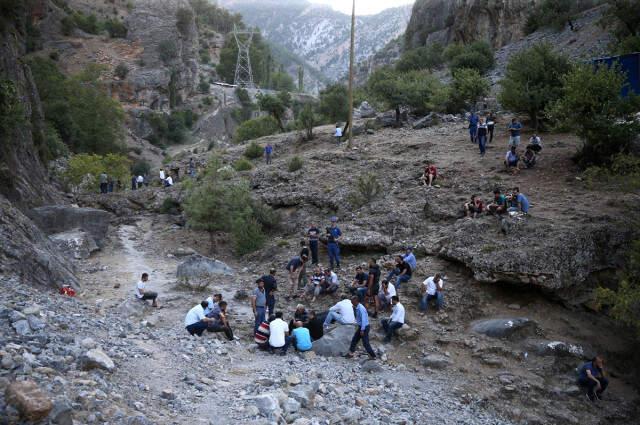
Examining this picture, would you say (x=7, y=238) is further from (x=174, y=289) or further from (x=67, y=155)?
(x=67, y=155)

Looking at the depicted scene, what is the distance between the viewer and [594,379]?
11.2 m

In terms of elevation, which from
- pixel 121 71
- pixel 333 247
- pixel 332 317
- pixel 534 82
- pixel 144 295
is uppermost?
pixel 534 82

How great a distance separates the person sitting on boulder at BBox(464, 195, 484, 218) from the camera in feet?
56.1

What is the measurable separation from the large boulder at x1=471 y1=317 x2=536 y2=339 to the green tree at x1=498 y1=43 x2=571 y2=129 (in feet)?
43.6

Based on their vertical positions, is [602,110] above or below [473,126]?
above

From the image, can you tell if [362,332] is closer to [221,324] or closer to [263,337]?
[263,337]

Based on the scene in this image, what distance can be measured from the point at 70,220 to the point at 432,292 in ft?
48.4

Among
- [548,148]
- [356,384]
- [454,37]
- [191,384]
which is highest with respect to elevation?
[454,37]

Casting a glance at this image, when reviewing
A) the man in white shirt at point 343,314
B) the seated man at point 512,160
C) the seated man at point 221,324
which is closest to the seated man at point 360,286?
the man in white shirt at point 343,314

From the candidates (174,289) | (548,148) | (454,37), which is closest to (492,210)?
(548,148)

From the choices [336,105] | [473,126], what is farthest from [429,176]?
[336,105]

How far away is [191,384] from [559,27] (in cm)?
4311

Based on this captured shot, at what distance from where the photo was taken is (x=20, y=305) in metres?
8.59

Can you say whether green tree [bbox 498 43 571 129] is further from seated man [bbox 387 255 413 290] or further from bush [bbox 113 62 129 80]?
bush [bbox 113 62 129 80]
